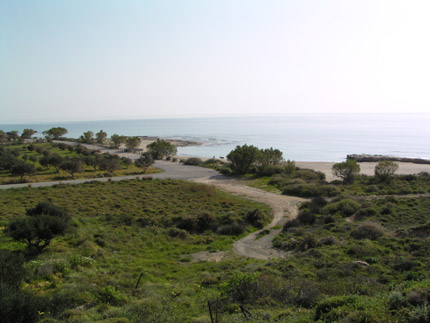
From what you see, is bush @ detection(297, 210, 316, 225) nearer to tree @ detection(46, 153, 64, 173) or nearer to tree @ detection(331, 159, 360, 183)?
tree @ detection(331, 159, 360, 183)

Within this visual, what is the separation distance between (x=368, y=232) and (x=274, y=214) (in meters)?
8.87

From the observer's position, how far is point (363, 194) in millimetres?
30641

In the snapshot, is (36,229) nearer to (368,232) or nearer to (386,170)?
(368,232)

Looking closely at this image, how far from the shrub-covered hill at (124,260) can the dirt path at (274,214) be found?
0.84 metres

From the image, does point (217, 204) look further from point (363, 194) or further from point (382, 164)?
point (382, 164)

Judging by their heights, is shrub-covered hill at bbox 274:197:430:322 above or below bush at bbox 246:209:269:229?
above

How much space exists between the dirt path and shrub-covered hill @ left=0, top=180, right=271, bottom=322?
0.84 metres

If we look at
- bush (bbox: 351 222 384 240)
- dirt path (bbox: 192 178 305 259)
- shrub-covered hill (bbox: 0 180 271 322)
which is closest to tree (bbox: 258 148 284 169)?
dirt path (bbox: 192 178 305 259)

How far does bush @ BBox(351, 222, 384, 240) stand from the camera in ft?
52.6

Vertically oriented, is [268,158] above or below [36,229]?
below

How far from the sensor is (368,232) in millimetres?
16281

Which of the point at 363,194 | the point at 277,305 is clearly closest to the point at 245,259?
the point at 277,305

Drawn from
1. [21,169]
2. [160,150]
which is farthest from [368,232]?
[160,150]

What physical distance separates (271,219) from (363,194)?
13560 millimetres
